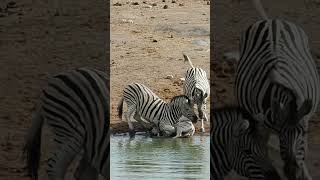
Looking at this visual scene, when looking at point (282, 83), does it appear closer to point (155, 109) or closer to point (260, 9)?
point (260, 9)

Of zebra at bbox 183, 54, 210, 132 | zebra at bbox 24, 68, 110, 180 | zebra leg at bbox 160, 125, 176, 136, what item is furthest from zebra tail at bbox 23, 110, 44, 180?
zebra at bbox 183, 54, 210, 132

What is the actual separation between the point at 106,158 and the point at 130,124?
7596mm

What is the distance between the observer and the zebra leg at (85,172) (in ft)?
16.7

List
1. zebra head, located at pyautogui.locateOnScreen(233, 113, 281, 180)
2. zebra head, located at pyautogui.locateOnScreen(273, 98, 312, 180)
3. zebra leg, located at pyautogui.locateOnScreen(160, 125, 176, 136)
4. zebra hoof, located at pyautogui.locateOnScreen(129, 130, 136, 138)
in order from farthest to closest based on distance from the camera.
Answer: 1. zebra hoof, located at pyautogui.locateOnScreen(129, 130, 136, 138)
2. zebra leg, located at pyautogui.locateOnScreen(160, 125, 176, 136)
3. zebra head, located at pyautogui.locateOnScreen(233, 113, 281, 180)
4. zebra head, located at pyautogui.locateOnScreen(273, 98, 312, 180)

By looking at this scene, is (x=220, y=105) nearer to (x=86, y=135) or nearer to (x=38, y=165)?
(x=86, y=135)

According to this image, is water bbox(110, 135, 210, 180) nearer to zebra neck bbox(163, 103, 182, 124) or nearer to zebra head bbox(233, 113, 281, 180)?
zebra neck bbox(163, 103, 182, 124)

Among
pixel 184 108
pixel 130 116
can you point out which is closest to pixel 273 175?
pixel 184 108

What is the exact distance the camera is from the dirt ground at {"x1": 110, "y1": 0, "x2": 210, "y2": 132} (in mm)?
15047

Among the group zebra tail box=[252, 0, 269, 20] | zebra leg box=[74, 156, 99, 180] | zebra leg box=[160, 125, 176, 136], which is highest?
zebra tail box=[252, 0, 269, 20]

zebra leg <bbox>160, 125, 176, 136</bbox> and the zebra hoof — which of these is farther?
the zebra hoof

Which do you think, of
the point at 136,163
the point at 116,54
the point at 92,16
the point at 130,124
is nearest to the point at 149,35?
the point at 116,54

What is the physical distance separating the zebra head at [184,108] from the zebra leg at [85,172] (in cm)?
637

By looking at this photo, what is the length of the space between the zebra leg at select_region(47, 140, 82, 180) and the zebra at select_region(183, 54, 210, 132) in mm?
6809

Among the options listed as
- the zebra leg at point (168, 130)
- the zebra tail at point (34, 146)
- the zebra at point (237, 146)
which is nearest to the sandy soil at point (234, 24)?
the zebra at point (237, 146)
